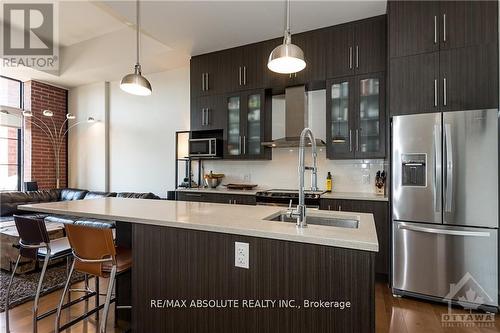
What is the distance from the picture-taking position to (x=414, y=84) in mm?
2846

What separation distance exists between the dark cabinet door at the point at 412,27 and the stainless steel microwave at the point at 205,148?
8.28ft

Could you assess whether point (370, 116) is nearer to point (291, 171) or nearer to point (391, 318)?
point (291, 171)

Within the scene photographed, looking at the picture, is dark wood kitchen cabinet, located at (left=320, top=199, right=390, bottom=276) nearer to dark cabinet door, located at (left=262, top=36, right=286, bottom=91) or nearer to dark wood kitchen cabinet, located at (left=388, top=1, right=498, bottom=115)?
dark wood kitchen cabinet, located at (left=388, top=1, right=498, bottom=115)

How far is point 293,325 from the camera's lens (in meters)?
1.40

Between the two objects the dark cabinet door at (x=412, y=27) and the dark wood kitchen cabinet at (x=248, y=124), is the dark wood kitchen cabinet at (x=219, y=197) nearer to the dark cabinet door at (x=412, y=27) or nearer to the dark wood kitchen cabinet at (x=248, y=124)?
the dark wood kitchen cabinet at (x=248, y=124)

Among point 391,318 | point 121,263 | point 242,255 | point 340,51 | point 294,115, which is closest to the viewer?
point 242,255

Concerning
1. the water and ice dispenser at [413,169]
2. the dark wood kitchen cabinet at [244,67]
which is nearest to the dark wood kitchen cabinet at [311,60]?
the dark wood kitchen cabinet at [244,67]

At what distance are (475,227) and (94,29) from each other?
5.87 meters

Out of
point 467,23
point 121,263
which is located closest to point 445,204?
point 467,23

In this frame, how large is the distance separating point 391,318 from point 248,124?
2.85 m

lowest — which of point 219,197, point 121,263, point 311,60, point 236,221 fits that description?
point 121,263

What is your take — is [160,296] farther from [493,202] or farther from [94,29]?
[94,29]

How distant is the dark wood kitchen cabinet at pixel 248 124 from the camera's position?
3988 mm

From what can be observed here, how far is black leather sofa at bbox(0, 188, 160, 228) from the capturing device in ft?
14.4
